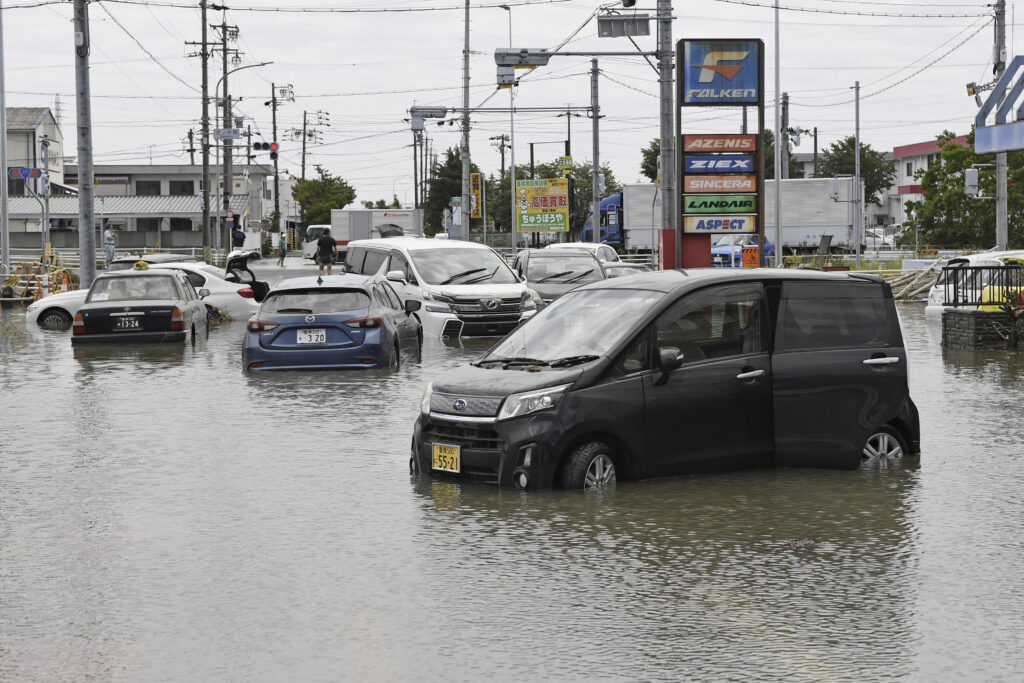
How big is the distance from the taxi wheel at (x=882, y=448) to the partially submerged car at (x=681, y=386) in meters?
0.01

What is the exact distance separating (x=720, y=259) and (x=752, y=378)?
49715 mm

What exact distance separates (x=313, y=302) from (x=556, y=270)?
A: 12229mm

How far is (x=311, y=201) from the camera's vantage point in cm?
13688

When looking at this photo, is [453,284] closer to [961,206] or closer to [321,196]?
[961,206]

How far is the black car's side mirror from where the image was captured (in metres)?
9.73

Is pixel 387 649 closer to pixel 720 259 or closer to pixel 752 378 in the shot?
pixel 752 378

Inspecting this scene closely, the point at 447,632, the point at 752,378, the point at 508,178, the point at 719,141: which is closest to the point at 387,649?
the point at 447,632

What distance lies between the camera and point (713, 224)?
87.5ft

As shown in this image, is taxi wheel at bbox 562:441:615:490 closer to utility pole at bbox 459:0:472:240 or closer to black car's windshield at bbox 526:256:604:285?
black car's windshield at bbox 526:256:604:285

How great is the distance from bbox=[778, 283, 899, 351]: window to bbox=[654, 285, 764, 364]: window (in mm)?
251

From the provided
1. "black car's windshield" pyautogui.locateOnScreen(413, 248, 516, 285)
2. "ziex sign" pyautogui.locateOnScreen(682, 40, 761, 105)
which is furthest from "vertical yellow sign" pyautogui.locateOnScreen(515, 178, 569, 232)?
"black car's windshield" pyautogui.locateOnScreen(413, 248, 516, 285)

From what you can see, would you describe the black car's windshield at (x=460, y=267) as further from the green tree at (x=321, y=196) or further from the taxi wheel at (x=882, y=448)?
the green tree at (x=321, y=196)

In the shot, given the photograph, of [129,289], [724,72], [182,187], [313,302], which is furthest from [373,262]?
[182,187]

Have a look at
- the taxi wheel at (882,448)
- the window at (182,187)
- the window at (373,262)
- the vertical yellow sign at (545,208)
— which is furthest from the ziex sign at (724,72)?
the window at (182,187)
